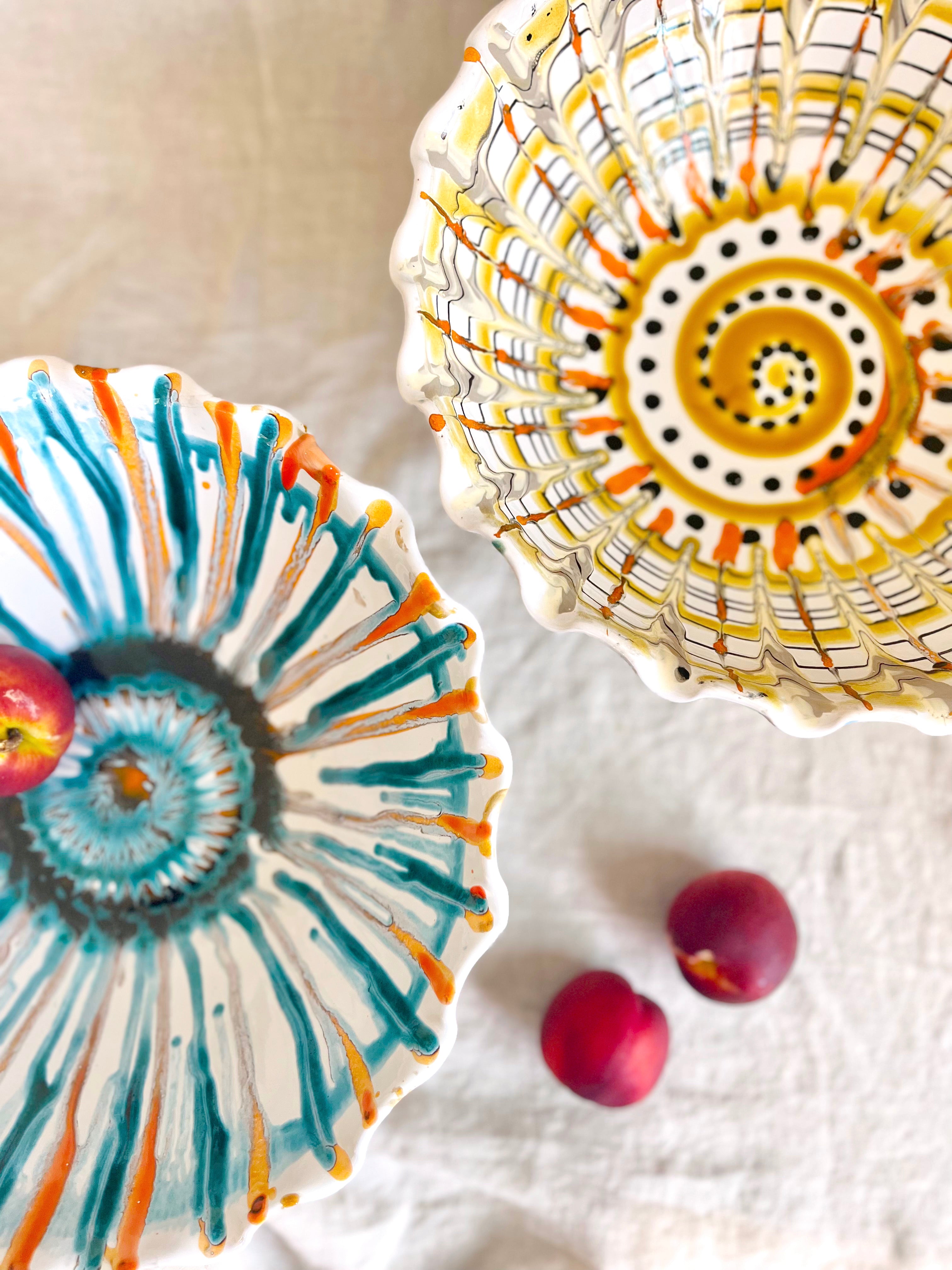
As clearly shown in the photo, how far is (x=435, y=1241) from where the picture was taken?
40 cm

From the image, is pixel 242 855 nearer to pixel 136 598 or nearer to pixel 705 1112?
pixel 136 598

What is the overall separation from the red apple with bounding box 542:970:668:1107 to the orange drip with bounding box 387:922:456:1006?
3.4 inches

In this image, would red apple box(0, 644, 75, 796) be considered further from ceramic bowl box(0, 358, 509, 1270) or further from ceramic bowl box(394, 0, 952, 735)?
ceramic bowl box(394, 0, 952, 735)

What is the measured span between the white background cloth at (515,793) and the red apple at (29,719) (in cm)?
15

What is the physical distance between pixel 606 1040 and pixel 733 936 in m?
0.07

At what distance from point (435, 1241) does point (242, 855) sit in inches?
7.9

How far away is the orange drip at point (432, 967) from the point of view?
317 mm

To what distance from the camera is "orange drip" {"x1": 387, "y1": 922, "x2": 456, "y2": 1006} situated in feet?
1.04

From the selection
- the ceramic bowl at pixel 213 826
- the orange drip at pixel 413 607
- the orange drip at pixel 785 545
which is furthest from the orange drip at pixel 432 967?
the orange drip at pixel 785 545

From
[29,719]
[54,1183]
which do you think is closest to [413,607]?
[29,719]

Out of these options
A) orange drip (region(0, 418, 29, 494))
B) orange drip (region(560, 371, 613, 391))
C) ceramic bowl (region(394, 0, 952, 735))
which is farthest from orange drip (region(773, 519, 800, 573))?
orange drip (region(0, 418, 29, 494))

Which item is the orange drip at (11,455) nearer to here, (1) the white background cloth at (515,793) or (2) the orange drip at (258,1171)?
(1) the white background cloth at (515,793)

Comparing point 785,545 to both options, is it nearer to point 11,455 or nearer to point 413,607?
point 413,607

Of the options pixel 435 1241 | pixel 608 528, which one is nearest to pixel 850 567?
pixel 608 528
